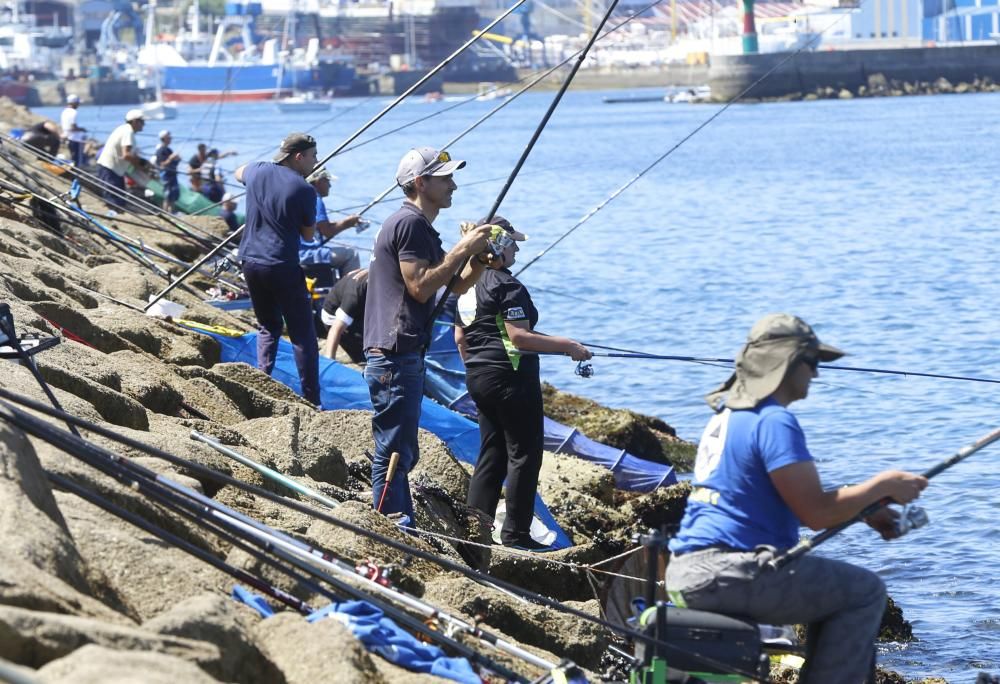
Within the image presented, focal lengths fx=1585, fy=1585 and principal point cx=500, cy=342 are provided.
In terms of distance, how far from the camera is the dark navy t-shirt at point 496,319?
20.9 feet

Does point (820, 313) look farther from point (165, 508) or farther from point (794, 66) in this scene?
point (794, 66)

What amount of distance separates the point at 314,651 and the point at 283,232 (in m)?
4.06

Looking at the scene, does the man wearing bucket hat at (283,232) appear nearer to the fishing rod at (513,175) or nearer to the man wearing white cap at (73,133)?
the fishing rod at (513,175)

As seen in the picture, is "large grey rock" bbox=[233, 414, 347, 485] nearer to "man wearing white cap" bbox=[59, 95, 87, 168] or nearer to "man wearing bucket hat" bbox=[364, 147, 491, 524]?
"man wearing bucket hat" bbox=[364, 147, 491, 524]

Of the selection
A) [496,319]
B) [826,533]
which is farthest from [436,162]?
[826,533]

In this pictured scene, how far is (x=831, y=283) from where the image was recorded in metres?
20.7

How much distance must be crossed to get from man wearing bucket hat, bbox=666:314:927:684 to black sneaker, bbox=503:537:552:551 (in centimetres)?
234

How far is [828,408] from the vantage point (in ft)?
41.8

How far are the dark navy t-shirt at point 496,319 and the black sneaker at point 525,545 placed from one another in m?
0.70

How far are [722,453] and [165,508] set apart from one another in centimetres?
157

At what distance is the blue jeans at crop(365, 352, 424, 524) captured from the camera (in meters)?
5.73

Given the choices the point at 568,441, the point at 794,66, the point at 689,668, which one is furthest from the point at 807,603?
the point at 794,66

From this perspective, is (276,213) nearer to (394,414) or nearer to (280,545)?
(394,414)

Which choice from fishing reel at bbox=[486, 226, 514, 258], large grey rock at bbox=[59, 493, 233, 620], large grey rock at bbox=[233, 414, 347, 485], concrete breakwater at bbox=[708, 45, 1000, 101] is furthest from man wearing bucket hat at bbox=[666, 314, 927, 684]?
concrete breakwater at bbox=[708, 45, 1000, 101]
